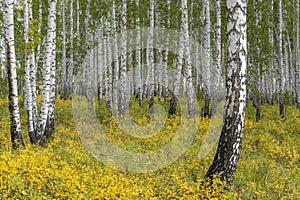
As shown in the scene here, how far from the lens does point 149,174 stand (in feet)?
27.5

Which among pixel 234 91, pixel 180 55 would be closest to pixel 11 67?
pixel 234 91

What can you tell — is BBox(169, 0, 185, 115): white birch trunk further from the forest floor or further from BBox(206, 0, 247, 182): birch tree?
BBox(206, 0, 247, 182): birch tree

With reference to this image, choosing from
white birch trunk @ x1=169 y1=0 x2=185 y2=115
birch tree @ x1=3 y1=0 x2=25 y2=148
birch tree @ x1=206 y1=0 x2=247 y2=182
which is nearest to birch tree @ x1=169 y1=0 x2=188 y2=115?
white birch trunk @ x1=169 y1=0 x2=185 y2=115

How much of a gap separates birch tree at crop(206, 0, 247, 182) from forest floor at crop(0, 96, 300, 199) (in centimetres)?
58

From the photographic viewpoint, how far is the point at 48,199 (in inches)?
235

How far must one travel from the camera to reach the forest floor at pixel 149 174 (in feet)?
21.1

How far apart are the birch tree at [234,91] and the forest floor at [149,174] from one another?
58cm

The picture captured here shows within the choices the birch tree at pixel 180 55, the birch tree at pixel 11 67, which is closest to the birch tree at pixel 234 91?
the birch tree at pixel 11 67

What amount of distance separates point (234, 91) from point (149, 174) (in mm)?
3189

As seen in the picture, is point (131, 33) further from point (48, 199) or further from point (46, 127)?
point (48, 199)

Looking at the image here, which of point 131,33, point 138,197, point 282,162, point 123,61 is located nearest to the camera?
point 138,197

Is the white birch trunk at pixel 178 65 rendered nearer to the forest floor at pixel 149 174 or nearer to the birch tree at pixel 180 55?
the birch tree at pixel 180 55

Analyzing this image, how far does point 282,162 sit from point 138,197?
219 inches

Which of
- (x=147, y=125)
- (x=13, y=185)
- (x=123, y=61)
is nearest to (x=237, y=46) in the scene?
(x=13, y=185)
